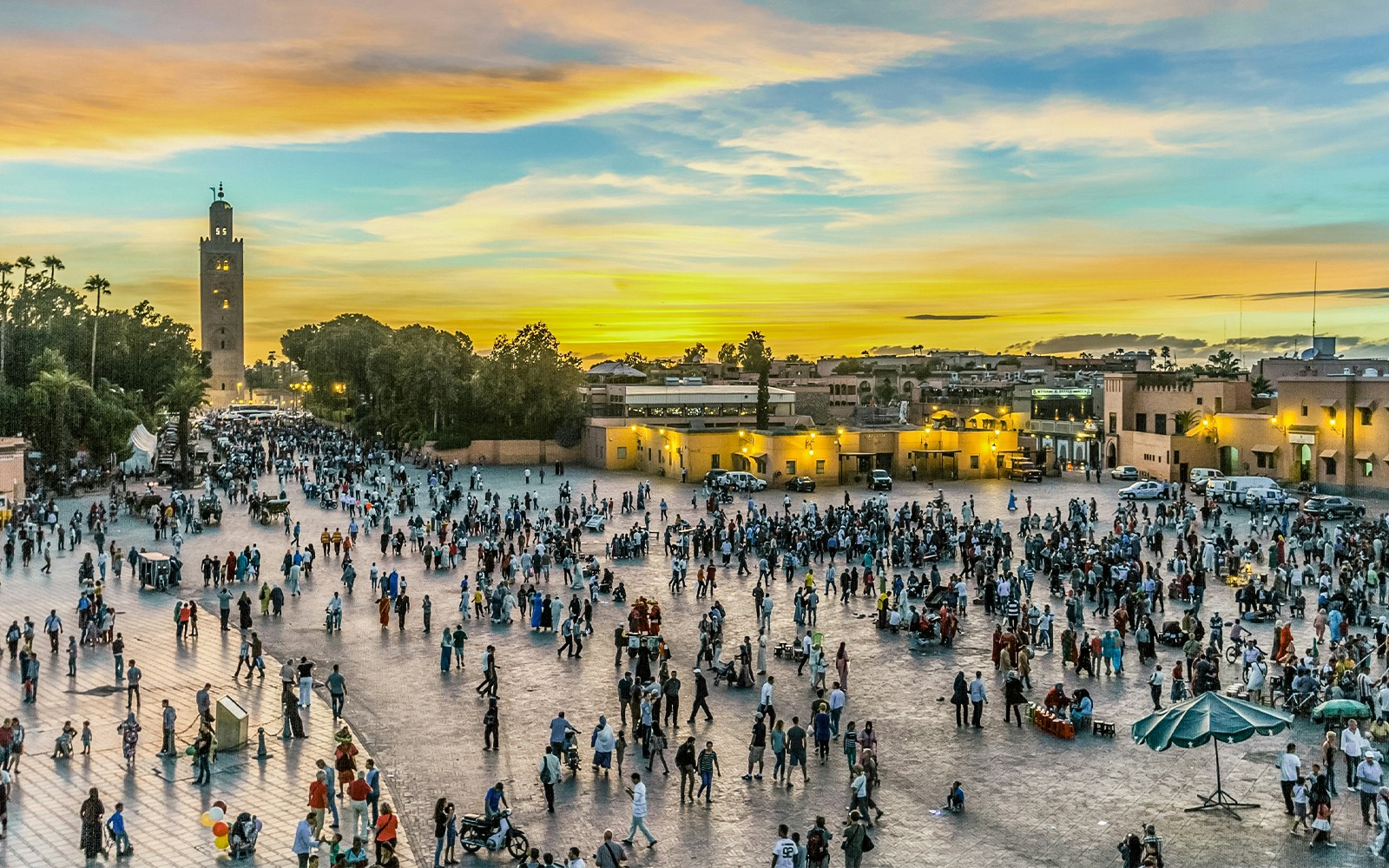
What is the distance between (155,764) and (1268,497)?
137 ft

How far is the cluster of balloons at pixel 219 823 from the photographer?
12.8 m

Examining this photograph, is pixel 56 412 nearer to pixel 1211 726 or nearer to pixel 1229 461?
pixel 1211 726

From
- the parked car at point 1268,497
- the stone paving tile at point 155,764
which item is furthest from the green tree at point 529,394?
the stone paving tile at point 155,764

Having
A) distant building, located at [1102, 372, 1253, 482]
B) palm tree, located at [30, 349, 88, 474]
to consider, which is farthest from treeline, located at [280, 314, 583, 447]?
distant building, located at [1102, 372, 1253, 482]

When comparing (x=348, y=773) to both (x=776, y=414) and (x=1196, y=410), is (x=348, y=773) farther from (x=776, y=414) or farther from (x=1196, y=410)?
(x=776, y=414)

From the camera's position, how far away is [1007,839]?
13.4 metres

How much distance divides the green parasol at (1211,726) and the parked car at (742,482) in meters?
37.0

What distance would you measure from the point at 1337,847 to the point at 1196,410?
1985 inches

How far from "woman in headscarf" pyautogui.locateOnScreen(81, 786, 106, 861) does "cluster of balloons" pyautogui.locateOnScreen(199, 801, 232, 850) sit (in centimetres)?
114

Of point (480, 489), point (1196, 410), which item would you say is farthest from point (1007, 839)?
point (1196, 410)

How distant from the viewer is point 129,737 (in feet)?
51.4

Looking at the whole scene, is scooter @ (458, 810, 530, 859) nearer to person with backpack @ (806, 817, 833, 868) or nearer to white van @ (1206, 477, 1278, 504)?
person with backpack @ (806, 817, 833, 868)

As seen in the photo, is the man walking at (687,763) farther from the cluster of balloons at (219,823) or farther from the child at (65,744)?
Result: the child at (65,744)

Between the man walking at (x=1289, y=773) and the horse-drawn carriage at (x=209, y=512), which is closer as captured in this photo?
the man walking at (x=1289, y=773)
